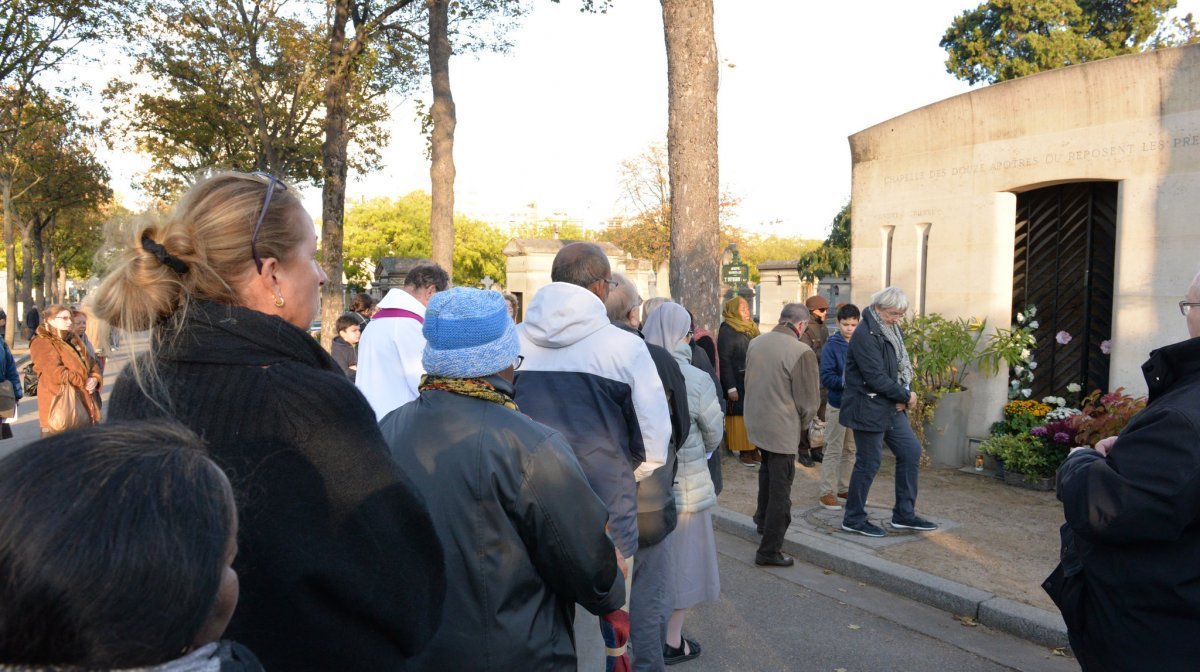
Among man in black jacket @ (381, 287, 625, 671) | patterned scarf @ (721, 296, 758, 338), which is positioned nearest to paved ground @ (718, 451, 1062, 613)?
patterned scarf @ (721, 296, 758, 338)

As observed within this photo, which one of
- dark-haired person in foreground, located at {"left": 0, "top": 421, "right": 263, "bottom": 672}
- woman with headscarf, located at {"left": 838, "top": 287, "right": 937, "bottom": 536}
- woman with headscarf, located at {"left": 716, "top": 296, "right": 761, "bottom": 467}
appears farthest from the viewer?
woman with headscarf, located at {"left": 716, "top": 296, "right": 761, "bottom": 467}

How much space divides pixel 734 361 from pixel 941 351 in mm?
2242

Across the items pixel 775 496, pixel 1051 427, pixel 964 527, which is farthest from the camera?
pixel 1051 427

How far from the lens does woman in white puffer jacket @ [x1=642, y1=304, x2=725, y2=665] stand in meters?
4.55

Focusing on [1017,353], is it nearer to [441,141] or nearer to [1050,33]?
[441,141]

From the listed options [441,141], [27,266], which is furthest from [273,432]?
[27,266]

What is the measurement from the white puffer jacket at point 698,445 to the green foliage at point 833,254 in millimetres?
27872

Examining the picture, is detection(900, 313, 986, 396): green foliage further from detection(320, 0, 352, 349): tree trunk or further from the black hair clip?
detection(320, 0, 352, 349): tree trunk

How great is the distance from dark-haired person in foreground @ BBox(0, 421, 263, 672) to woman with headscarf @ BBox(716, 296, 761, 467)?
28.1ft

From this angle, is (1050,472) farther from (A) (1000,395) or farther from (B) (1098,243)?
(B) (1098,243)

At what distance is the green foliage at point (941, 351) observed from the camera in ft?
29.8

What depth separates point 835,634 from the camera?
16.7ft

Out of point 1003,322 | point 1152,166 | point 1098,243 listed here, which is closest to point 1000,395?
point 1003,322

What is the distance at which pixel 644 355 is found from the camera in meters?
3.68
